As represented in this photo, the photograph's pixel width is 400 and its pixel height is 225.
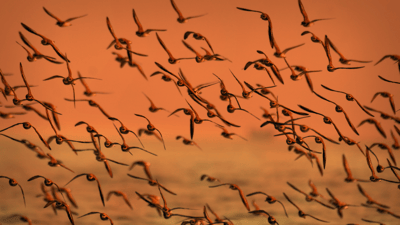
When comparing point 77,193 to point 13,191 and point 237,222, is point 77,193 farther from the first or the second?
point 237,222

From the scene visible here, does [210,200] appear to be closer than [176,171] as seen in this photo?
Yes

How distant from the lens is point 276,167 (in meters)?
26.6

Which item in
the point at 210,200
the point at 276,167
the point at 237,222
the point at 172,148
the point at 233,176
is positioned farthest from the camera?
the point at 172,148

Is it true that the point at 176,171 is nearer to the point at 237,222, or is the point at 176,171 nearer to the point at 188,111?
the point at 237,222

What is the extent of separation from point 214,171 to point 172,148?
7753 mm

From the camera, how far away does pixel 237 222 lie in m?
15.6

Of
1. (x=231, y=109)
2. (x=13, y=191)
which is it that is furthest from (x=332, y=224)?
(x=13, y=191)

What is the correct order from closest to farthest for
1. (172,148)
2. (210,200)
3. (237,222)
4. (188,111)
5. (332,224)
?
(188,111), (237,222), (332,224), (210,200), (172,148)

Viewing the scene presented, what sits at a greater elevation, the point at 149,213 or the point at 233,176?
the point at 233,176

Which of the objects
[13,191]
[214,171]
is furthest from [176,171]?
[13,191]

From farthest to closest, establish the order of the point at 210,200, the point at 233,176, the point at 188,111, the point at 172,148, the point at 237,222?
the point at 172,148, the point at 233,176, the point at 210,200, the point at 237,222, the point at 188,111

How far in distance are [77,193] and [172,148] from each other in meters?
12.0

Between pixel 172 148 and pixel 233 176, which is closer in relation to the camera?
pixel 233 176

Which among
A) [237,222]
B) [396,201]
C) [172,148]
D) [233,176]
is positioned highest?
[172,148]
